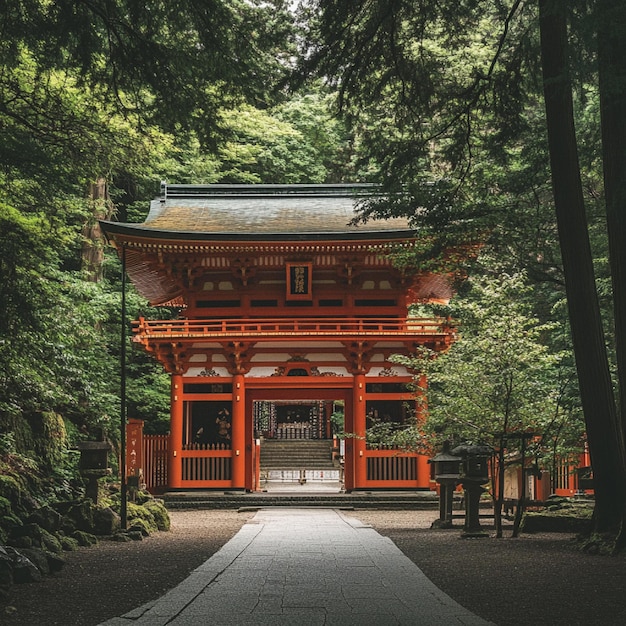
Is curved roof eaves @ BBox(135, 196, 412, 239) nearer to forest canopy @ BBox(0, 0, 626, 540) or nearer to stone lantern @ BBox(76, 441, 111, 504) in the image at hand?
forest canopy @ BBox(0, 0, 626, 540)

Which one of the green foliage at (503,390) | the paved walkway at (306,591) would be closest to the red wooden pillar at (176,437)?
the green foliage at (503,390)

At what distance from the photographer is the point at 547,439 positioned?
520 inches

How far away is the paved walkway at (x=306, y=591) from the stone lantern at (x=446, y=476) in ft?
9.76

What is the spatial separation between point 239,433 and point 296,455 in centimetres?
1338

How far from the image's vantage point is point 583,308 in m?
10.5

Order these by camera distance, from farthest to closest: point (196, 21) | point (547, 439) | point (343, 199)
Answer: point (343, 199), point (547, 439), point (196, 21)

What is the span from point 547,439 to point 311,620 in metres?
8.30

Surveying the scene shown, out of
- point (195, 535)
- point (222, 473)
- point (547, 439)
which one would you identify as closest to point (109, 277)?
point (222, 473)

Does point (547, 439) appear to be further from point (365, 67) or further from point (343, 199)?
point (343, 199)

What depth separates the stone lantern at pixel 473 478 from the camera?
40.8ft

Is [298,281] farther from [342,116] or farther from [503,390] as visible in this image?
[342,116]

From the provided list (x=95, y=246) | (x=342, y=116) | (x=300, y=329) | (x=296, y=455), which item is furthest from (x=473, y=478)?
(x=296, y=455)

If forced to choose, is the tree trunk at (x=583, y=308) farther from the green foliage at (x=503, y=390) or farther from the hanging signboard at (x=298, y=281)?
the hanging signboard at (x=298, y=281)

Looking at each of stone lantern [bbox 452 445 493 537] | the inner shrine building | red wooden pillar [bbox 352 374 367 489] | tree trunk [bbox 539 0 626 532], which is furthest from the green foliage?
red wooden pillar [bbox 352 374 367 489]
